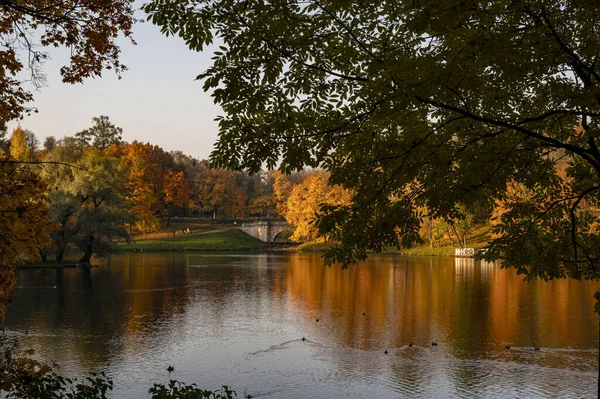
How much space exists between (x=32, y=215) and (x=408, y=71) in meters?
5.59

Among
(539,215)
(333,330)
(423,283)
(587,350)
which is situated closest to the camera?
(539,215)

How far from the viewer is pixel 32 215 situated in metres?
8.35

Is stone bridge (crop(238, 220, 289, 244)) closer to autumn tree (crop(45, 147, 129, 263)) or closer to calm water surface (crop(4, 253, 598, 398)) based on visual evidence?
autumn tree (crop(45, 147, 129, 263))

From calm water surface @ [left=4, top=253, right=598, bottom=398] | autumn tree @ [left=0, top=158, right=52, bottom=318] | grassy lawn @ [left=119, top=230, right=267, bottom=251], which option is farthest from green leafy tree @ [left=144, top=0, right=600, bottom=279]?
grassy lawn @ [left=119, top=230, right=267, bottom=251]

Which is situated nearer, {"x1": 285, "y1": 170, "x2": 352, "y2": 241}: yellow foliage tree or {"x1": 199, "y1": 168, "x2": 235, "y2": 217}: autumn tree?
{"x1": 285, "y1": 170, "x2": 352, "y2": 241}: yellow foliage tree

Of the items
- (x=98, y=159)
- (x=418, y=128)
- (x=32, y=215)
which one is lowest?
(x=32, y=215)

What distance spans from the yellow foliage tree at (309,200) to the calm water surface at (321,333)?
34.4 metres

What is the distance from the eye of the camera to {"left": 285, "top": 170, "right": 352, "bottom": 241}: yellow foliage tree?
79312 millimetres

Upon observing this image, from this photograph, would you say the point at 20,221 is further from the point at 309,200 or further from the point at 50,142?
the point at 50,142

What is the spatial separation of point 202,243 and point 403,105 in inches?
3024

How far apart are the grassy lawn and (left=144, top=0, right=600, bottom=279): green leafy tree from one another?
228 feet

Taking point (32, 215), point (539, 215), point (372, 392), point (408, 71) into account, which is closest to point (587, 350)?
point (372, 392)

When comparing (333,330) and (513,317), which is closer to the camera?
(333,330)

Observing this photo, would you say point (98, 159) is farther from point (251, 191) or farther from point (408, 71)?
point (251, 191)
